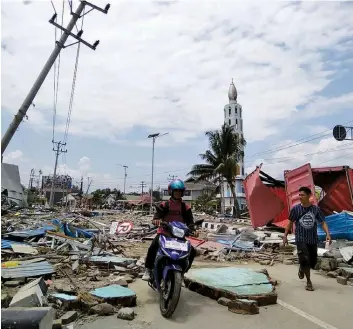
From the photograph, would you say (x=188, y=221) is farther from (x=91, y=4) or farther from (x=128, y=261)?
(x=91, y=4)

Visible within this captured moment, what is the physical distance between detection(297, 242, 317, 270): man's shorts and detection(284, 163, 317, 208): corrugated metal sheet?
6.25 meters

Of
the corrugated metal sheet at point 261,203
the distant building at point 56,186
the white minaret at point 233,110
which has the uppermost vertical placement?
the white minaret at point 233,110

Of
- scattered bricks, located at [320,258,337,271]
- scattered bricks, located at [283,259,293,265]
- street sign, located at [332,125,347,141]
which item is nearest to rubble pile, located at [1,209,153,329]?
scattered bricks, located at [283,259,293,265]

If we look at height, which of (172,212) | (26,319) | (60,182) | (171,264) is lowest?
(26,319)

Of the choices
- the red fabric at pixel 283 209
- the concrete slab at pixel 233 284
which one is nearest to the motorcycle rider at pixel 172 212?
the concrete slab at pixel 233 284

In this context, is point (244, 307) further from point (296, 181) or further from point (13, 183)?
point (13, 183)

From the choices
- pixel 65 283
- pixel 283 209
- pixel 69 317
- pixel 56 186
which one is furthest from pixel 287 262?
pixel 56 186

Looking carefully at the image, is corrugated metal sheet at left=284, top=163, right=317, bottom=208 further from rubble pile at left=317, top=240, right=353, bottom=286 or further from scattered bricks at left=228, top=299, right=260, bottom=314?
scattered bricks at left=228, top=299, right=260, bottom=314

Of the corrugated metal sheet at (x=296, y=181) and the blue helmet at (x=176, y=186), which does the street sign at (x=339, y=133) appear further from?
the blue helmet at (x=176, y=186)

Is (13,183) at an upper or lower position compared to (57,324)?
upper

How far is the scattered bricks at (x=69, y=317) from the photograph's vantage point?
4156 millimetres

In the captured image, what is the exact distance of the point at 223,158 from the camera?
113ft

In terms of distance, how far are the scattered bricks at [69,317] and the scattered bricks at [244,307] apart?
6.48ft

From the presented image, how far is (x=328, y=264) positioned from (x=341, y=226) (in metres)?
3.36
